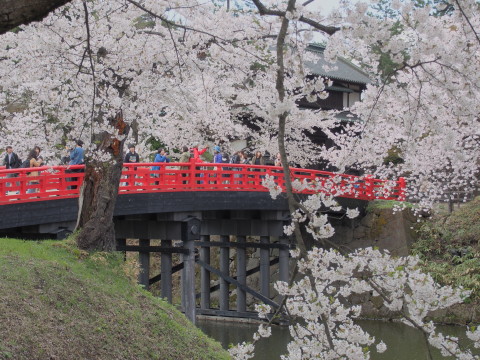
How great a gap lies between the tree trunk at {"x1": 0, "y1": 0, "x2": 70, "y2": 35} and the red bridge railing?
14.2 ft

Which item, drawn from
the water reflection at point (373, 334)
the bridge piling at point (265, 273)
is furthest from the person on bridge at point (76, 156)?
the bridge piling at point (265, 273)

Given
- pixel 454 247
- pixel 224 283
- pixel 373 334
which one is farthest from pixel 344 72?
pixel 373 334

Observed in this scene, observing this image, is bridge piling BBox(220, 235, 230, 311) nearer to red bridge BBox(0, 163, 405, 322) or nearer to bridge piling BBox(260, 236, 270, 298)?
red bridge BBox(0, 163, 405, 322)

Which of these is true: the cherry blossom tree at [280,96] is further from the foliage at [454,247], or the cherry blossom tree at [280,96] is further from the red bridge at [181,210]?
the red bridge at [181,210]

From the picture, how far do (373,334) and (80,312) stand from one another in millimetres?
10652

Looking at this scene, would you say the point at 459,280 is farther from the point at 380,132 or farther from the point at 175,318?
the point at 175,318

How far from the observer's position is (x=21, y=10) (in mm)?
3531

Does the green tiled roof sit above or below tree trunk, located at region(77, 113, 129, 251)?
above

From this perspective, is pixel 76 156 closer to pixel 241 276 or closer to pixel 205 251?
pixel 241 276

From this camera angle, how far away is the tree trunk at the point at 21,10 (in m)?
3.50

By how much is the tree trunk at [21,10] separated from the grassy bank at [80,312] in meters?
4.37

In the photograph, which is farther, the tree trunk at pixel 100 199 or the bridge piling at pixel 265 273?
the bridge piling at pixel 265 273

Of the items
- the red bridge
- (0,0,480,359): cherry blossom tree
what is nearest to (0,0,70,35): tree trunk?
(0,0,480,359): cherry blossom tree

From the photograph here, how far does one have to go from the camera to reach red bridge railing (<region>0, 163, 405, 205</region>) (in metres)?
12.3
